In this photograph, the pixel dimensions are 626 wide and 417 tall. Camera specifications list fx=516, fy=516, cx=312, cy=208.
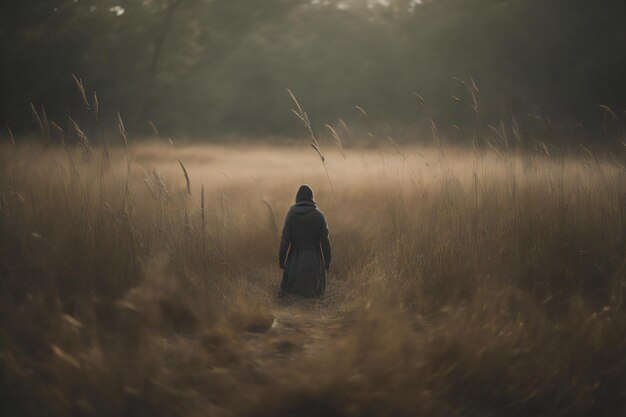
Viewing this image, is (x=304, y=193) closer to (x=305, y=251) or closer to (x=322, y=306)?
(x=305, y=251)

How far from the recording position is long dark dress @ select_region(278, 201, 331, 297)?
4.45 metres

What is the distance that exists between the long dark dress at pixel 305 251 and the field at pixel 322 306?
150mm

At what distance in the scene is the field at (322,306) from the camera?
2.51 meters

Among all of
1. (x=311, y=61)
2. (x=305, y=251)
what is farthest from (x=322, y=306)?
(x=311, y=61)

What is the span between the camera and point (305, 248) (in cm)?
452

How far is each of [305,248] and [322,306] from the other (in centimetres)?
52

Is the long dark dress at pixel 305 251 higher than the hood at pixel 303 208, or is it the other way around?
the hood at pixel 303 208

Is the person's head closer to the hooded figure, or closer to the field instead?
the hooded figure

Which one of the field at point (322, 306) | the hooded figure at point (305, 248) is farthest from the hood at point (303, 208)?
the field at point (322, 306)

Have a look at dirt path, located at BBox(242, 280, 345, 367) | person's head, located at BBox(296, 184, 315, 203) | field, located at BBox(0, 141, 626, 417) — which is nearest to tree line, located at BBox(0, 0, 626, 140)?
field, located at BBox(0, 141, 626, 417)

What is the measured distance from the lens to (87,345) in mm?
2850

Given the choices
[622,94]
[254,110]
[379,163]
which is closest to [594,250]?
[379,163]

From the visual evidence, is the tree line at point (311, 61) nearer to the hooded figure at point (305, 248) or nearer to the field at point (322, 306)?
the field at point (322, 306)

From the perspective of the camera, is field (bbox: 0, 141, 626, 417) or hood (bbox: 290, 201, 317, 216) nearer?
field (bbox: 0, 141, 626, 417)
